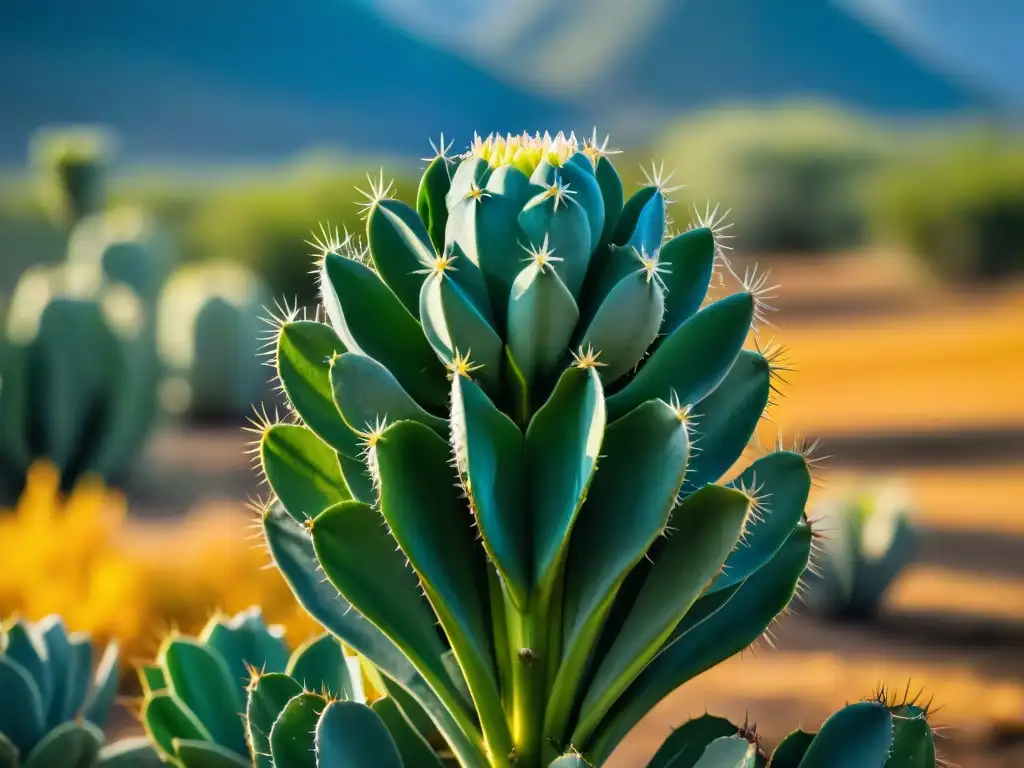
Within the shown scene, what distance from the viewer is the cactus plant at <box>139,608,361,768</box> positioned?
123 cm

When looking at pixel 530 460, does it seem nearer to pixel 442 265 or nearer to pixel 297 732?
pixel 442 265

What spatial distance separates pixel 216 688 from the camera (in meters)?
1.30

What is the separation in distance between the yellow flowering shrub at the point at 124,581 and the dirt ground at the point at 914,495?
149cm

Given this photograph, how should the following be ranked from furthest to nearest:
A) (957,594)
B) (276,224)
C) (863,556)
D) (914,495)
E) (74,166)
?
(276,224), (74,166), (914,495), (957,594), (863,556)

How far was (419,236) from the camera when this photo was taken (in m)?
1.08

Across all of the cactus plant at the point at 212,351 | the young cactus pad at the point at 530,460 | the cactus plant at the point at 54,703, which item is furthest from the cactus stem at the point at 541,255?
the cactus plant at the point at 212,351

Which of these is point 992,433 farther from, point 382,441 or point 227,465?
point 382,441

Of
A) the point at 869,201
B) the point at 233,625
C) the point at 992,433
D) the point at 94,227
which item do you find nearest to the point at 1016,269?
the point at 869,201

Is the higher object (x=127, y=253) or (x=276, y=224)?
(x=276, y=224)

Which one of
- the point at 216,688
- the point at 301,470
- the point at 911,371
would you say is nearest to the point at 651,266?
the point at 301,470

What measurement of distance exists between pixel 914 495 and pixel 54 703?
6682 mm

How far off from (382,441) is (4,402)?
242 inches

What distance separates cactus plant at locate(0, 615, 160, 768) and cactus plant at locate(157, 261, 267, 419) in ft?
24.8

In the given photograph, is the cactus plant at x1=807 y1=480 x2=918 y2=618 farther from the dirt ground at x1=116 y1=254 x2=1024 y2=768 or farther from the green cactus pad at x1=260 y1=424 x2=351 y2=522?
the green cactus pad at x1=260 y1=424 x2=351 y2=522
